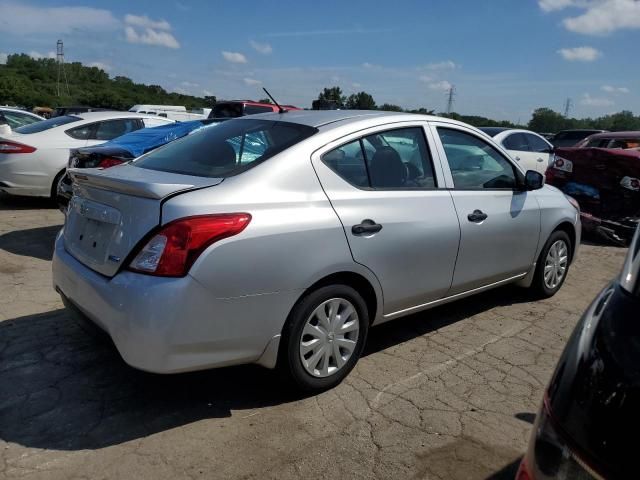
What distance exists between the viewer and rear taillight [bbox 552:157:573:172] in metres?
8.36

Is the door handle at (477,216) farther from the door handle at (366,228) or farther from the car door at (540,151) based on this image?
the car door at (540,151)

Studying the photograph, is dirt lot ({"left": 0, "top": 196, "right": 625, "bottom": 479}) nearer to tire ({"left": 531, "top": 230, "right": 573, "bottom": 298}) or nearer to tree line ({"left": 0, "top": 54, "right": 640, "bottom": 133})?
tire ({"left": 531, "top": 230, "right": 573, "bottom": 298})

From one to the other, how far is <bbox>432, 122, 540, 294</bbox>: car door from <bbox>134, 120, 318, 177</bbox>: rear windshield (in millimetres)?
1193

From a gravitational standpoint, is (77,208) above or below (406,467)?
above

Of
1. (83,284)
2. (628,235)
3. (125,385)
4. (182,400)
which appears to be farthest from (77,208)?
(628,235)

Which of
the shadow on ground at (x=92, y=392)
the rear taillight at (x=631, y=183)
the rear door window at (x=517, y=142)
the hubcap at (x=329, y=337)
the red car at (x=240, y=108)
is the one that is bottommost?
the shadow on ground at (x=92, y=392)

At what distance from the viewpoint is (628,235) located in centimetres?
793

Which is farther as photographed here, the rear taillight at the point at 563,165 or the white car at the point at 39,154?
the rear taillight at the point at 563,165

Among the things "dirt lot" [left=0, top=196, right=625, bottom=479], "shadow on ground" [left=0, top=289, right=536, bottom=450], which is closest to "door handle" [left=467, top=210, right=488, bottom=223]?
"dirt lot" [left=0, top=196, right=625, bottom=479]

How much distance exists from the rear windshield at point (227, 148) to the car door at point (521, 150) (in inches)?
365

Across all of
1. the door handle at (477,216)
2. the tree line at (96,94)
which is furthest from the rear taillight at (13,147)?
the tree line at (96,94)

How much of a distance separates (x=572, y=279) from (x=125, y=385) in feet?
16.0

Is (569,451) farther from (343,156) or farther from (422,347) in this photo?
(422,347)

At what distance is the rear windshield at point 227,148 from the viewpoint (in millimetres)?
3172
